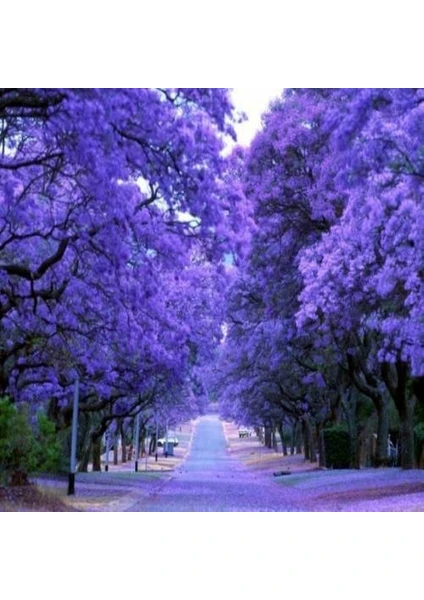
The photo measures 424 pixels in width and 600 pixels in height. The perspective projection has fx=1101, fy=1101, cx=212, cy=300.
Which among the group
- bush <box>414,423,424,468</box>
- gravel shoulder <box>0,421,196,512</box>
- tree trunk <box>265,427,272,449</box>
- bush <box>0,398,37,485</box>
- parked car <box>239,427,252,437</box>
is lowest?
gravel shoulder <box>0,421,196,512</box>

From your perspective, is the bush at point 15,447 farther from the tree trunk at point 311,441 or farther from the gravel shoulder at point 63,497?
the tree trunk at point 311,441

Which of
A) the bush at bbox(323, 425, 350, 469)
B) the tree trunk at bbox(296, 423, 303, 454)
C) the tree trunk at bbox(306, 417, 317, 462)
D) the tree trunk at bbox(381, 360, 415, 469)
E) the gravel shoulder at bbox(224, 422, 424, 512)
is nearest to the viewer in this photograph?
the gravel shoulder at bbox(224, 422, 424, 512)

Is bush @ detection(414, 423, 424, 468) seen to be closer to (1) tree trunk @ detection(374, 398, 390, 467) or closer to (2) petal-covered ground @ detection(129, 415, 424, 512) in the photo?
(1) tree trunk @ detection(374, 398, 390, 467)

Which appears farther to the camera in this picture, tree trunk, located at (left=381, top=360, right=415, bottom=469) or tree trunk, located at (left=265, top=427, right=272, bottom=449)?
tree trunk, located at (left=265, top=427, right=272, bottom=449)

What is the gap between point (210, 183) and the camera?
35.8 feet

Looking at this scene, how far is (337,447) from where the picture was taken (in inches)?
1017

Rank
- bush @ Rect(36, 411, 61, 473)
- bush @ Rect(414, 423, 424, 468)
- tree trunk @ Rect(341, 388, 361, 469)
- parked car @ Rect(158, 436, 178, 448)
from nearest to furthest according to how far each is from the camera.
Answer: bush @ Rect(36, 411, 61, 473), bush @ Rect(414, 423, 424, 468), tree trunk @ Rect(341, 388, 361, 469), parked car @ Rect(158, 436, 178, 448)

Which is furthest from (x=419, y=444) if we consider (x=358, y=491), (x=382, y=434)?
(x=358, y=491)

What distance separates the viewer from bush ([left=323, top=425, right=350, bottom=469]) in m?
25.3

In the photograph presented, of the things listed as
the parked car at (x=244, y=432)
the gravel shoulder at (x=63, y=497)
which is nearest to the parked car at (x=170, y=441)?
the parked car at (x=244, y=432)

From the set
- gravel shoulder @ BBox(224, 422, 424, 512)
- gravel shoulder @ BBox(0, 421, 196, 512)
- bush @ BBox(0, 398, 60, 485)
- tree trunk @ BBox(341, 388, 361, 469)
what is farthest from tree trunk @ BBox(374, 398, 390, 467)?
bush @ BBox(0, 398, 60, 485)
